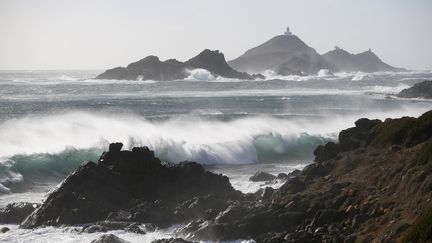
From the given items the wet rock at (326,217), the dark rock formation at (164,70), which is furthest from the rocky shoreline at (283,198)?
the dark rock formation at (164,70)

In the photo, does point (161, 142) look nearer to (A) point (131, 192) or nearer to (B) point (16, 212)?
(A) point (131, 192)

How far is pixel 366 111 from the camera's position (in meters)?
78.8

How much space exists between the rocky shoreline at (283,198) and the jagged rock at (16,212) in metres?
0.04

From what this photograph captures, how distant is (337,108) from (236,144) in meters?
38.9

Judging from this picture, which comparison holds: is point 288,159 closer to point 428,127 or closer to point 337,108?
point 428,127

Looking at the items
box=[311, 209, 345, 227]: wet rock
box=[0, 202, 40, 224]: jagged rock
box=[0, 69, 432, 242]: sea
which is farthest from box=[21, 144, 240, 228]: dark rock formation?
box=[311, 209, 345, 227]: wet rock

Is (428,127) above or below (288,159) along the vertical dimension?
above

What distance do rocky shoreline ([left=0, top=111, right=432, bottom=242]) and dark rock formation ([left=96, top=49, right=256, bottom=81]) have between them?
148 metres

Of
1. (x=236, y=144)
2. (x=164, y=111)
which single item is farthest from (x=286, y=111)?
(x=236, y=144)

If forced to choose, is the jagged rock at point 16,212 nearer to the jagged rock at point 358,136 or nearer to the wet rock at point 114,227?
the wet rock at point 114,227

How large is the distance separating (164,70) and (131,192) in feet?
518

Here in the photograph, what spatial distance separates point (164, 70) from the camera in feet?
600

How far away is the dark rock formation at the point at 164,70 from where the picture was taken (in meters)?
178

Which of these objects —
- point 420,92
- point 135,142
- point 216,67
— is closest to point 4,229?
point 135,142
